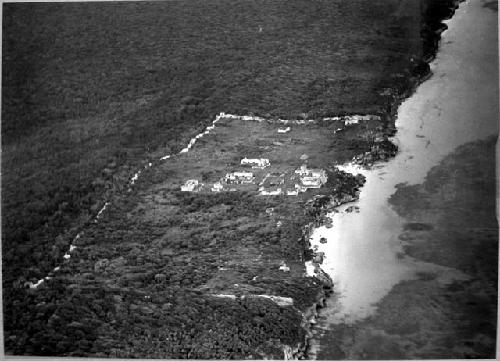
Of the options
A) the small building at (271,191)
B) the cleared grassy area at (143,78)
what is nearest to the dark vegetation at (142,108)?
the cleared grassy area at (143,78)

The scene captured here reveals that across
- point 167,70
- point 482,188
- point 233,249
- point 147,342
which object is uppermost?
point 167,70

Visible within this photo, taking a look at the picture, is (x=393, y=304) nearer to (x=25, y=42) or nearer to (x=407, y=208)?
(x=407, y=208)

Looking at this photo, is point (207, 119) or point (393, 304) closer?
point (393, 304)

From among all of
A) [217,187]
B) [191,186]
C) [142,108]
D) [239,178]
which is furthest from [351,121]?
[142,108]

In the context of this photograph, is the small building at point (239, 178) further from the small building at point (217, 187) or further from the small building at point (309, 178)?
the small building at point (309, 178)

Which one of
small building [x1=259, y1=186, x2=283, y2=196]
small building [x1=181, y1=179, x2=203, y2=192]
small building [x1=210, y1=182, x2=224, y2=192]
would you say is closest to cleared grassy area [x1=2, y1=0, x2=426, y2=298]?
small building [x1=181, y1=179, x2=203, y2=192]

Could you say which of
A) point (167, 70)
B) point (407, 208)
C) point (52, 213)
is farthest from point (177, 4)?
point (407, 208)

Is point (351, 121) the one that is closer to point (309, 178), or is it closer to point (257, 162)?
point (309, 178)

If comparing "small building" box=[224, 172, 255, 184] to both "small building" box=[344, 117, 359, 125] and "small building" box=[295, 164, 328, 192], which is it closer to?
"small building" box=[295, 164, 328, 192]
